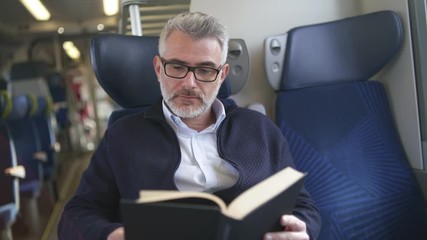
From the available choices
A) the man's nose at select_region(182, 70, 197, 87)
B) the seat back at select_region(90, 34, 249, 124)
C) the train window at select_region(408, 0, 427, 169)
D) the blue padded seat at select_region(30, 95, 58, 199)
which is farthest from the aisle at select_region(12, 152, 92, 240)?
the train window at select_region(408, 0, 427, 169)

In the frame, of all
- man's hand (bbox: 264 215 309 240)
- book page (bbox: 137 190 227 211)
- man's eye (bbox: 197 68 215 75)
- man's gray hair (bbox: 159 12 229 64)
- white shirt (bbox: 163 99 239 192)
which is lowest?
man's hand (bbox: 264 215 309 240)

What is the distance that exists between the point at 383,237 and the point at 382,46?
0.86 meters

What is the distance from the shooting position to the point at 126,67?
4.42ft

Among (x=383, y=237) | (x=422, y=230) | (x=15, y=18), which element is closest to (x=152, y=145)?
(x=383, y=237)

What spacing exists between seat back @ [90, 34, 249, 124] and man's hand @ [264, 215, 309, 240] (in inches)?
27.3

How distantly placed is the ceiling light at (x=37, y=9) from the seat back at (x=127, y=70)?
8.57ft

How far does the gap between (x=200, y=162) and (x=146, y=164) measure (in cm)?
18

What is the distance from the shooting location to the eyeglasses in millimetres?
1151

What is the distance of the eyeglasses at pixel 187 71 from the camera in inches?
45.3

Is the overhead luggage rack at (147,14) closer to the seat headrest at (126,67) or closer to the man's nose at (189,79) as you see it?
the seat headrest at (126,67)

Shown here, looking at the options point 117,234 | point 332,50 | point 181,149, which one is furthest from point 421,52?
point 117,234

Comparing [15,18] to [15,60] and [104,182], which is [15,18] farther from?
[104,182]

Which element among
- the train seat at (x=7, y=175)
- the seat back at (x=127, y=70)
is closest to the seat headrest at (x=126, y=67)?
the seat back at (x=127, y=70)

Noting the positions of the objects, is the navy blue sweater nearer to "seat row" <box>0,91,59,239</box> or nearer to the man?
the man
